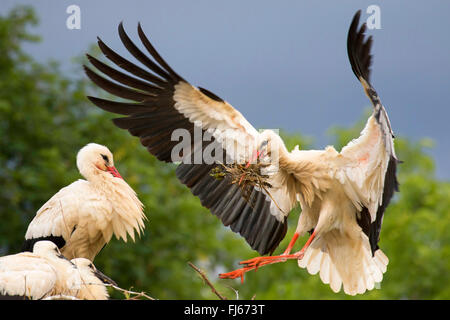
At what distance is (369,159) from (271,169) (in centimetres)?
63

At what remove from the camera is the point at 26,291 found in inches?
155

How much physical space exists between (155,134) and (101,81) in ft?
1.75

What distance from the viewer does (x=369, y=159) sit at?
4.48 m

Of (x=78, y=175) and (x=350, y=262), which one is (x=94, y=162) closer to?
(x=350, y=262)

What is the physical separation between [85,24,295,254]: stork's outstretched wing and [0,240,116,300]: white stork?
1.06 metres

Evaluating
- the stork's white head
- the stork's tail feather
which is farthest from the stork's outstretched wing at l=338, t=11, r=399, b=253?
the stork's white head

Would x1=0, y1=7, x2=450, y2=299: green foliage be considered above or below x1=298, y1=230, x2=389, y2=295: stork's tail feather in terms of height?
above

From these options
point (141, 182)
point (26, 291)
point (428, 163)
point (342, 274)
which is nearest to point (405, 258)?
point (428, 163)

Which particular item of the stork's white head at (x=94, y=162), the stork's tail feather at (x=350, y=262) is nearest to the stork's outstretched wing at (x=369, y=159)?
the stork's tail feather at (x=350, y=262)

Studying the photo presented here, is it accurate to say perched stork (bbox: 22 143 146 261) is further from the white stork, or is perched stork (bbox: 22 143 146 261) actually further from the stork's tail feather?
the stork's tail feather

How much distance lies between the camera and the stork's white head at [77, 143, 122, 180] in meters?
5.45

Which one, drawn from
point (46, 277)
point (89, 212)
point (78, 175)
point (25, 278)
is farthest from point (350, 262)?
point (78, 175)

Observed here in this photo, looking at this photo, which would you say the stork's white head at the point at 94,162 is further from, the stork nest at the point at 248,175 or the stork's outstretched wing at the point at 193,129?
the stork nest at the point at 248,175

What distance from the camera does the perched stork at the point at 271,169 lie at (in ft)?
14.9
